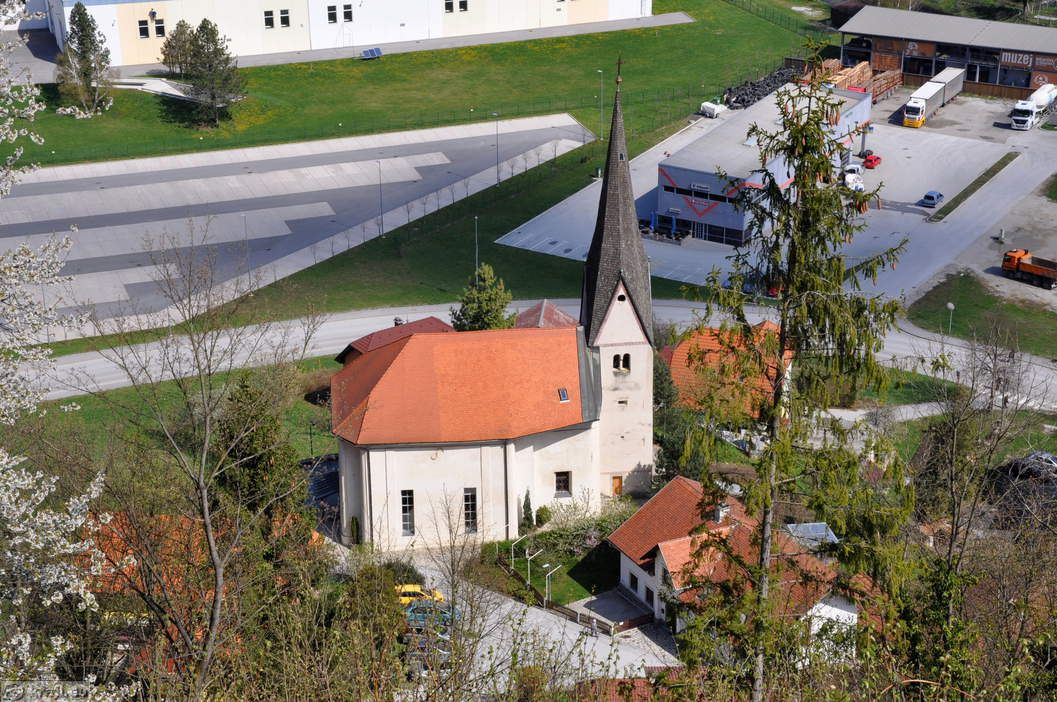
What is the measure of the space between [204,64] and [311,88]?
13.3 m

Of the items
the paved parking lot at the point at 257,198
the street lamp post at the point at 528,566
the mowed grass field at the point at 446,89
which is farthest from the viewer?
the mowed grass field at the point at 446,89

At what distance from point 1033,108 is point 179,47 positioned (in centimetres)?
6521

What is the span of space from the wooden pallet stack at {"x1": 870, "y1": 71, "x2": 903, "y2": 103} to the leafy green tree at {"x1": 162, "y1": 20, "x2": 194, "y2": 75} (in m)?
53.5

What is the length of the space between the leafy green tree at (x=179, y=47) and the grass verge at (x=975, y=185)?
182 feet

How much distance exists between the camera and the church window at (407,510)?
55500mm

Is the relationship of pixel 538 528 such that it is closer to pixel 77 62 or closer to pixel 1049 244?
pixel 1049 244

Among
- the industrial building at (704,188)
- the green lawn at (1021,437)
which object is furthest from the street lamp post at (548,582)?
the industrial building at (704,188)

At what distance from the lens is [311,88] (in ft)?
374

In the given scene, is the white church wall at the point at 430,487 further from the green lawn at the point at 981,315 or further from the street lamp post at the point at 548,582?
the green lawn at the point at 981,315

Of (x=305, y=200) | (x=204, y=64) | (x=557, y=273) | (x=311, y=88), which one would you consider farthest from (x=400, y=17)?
(x=557, y=273)

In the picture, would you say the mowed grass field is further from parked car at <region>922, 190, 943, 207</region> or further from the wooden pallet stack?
parked car at <region>922, 190, 943, 207</region>

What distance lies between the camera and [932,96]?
10788 cm

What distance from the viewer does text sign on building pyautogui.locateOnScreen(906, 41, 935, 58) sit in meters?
115

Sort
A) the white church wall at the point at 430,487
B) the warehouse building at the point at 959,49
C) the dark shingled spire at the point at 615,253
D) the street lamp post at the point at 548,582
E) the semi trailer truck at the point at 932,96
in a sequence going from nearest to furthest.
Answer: the street lamp post at the point at 548,582 → the dark shingled spire at the point at 615,253 → the white church wall at the point at 430,487 → the semi trailer truck at the point at 932,96 → the warehouse building at the point at 959,49
